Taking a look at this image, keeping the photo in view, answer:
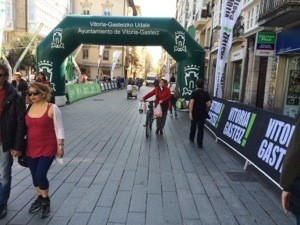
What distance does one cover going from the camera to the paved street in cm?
419

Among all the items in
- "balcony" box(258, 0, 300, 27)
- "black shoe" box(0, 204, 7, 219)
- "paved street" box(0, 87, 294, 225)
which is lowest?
"paved street" box(0, 87, 294, 225)

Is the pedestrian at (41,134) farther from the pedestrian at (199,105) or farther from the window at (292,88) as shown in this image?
the window at (292,88)

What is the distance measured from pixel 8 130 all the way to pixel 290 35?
12268 millimetres

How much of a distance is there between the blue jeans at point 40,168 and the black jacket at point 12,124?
0.70ft

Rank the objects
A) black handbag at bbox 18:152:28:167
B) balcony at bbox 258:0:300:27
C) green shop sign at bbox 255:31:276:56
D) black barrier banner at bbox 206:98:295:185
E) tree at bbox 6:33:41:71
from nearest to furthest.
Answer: black handbag at bbox 18:152:28:167 < black barrier banner at bbox 206:98:295:185 < balcony at bbox 258:0:300:27 < green shop sign at bbox 255:31:276:56 < tree at bbox 6:33:41:71

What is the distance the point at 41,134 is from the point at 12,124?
1.19 ft

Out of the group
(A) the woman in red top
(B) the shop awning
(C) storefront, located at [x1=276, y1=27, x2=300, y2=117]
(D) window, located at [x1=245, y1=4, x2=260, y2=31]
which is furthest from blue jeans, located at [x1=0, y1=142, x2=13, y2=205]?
(D) window, located at [x1=245, y1=4, x2=260, y2=31]

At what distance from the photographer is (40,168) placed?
A: 12.7ft

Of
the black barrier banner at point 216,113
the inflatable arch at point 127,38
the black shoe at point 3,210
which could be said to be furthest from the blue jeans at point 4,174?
the inflatable arch at point 127,38

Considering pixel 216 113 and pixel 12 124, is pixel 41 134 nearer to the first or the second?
pixel 12 124

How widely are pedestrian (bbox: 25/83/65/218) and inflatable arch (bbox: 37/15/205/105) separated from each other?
10.9 metres

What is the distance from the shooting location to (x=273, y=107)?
1483 cm

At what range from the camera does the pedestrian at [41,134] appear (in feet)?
12.7

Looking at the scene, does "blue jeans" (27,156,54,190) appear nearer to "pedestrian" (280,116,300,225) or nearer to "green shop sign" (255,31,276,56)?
"pedestrian" (280,116,300,225)
